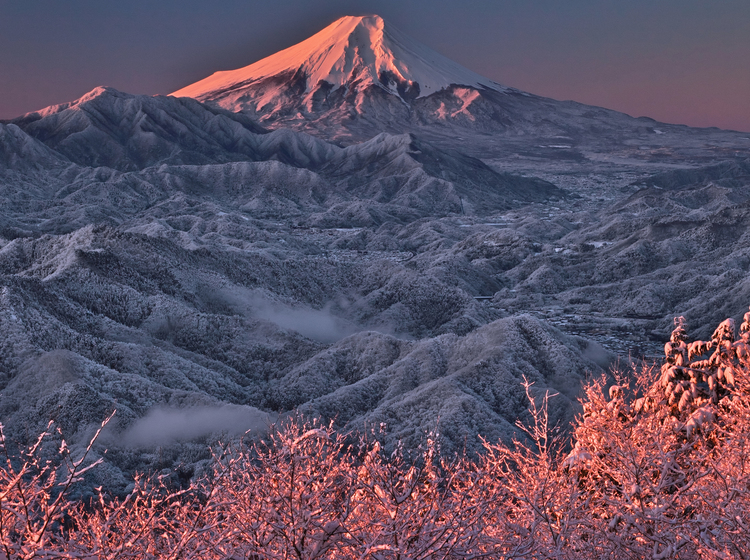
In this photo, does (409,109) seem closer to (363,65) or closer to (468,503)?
(363,65)

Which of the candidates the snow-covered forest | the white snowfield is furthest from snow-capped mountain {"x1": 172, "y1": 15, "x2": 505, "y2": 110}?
the snow-covered forest

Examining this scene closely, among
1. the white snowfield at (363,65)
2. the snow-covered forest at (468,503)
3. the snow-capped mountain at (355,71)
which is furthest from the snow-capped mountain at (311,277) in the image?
the white snowfield at (363,65)

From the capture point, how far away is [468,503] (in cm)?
655

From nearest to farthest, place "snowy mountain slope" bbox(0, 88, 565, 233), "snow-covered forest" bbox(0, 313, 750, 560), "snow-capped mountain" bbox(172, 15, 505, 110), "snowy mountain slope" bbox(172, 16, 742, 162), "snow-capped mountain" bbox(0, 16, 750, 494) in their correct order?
"snow-covered forest" bbox(0, 313, 750, 560), "snow-capped mountain" bbox(0, 16, 750, 494), "snowy mountain slope" bbox(0, 88, 565, 233), "snowy mountain slope" bbox(172, 16, 742, 162), "snow-capped mountain" bbox(172, 15, 505, 110)

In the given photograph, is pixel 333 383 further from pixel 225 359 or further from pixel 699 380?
pixel 699 380

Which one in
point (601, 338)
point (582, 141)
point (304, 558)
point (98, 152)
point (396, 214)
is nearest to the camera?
point (304, 558)

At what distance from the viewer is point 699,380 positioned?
314 inches

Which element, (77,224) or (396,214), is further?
(396,214)

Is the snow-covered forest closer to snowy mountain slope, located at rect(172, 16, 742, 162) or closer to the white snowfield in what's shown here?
snowy mountain slope, located at rect(172, 16, 742, 162)

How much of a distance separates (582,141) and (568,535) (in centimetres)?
18318

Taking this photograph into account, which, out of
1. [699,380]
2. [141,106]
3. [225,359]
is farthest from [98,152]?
[699,380]

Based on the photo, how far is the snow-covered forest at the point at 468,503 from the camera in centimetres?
504

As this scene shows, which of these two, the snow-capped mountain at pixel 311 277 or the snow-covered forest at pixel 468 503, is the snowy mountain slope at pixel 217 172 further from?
the snow-covered forest at pixel 468 503

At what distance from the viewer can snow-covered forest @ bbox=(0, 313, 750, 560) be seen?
5.04m
